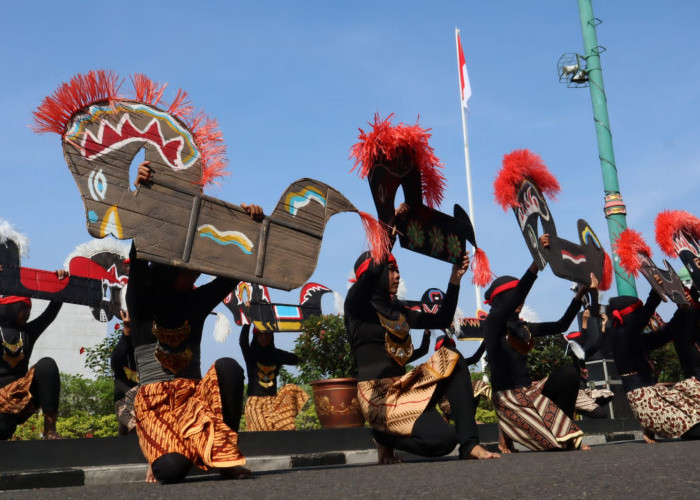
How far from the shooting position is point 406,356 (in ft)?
17.8

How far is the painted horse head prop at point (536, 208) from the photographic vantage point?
6664mm

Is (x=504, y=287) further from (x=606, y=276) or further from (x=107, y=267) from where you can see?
(x=107, y=267)

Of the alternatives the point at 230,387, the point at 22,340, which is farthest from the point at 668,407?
the point at 22,340

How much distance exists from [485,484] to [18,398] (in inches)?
183

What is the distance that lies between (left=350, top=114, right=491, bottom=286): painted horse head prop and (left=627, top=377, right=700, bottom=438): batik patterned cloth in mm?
1994

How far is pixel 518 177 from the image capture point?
22.3 feet

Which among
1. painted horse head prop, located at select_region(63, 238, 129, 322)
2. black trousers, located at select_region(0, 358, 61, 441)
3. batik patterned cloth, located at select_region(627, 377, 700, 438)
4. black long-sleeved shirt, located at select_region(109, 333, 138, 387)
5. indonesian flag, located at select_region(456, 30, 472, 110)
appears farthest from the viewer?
indonesian flag, located at select_region(456, 30, 472, 110)

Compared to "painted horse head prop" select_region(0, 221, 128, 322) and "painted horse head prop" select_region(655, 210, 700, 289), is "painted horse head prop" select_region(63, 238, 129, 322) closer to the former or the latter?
"painted horse head prop" select_region(0, 221, 128, 322)

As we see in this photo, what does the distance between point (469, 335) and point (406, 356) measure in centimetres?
778

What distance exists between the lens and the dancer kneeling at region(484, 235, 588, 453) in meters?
5.91

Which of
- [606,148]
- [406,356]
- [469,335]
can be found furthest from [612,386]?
[406,356]

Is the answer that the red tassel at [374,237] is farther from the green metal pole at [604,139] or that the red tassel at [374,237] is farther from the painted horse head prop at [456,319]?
the green metal pole at [604,139]

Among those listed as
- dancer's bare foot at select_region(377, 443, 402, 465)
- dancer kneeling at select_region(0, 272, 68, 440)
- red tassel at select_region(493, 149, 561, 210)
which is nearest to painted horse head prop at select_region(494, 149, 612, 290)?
red tassel at select_region(493, 149, 561, 210)

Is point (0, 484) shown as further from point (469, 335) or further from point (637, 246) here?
point (469, 335)
